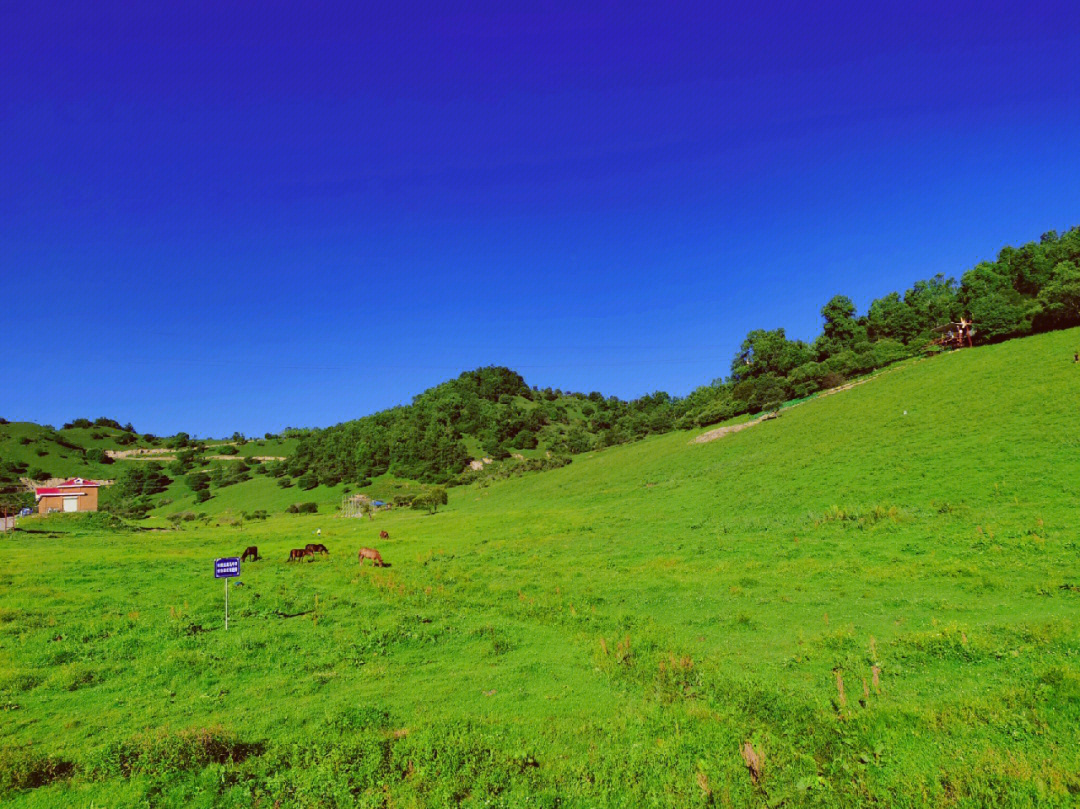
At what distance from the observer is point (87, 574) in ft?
97.1

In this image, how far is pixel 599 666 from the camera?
15.5m

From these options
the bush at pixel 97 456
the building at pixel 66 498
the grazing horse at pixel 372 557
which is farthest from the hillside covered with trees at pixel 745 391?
the grazing horse at pixel 372 557

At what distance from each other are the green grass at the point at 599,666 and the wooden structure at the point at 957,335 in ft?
163

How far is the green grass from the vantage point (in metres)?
9.78

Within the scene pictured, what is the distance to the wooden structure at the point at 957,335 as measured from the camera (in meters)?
77.6

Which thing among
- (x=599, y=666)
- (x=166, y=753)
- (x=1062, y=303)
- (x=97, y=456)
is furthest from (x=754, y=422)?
(x=97, y=456)

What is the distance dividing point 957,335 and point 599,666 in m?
89.8

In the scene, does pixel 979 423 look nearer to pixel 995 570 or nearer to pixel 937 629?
pixel 995 570

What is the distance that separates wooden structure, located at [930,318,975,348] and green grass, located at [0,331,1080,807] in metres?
49.7

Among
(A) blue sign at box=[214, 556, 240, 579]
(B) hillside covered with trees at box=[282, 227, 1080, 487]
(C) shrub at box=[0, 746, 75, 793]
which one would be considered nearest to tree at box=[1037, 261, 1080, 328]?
(B) hillside covered with trees at box=[282, 227, 1080, 487]

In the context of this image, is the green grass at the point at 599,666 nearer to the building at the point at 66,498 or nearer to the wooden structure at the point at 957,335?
the building at the point at 66,498

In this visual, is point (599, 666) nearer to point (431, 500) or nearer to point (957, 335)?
point (431, 500)

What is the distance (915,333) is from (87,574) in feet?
370

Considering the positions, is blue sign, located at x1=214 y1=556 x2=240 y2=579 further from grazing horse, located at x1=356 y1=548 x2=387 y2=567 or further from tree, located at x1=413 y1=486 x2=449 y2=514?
tree, located at x1=413 y1=486 x2=449 y2=514
